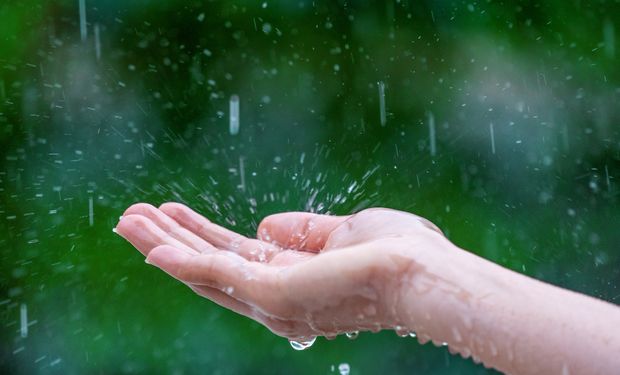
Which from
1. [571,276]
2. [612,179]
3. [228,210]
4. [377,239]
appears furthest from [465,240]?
[377,239]

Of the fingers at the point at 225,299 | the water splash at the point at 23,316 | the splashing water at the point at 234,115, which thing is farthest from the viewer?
the splashing water at the point at 234,115

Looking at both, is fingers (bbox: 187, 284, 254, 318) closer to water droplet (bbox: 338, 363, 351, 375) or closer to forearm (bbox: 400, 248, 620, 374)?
forearm (bbox: 400, 248, 620, 374)

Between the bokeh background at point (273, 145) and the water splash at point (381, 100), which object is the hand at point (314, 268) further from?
the water splash at point (381, 100)

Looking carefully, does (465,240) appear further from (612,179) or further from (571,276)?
(612,179)

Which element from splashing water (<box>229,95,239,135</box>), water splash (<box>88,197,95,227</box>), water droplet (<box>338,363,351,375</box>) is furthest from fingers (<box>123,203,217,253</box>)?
water droplet (<box>338,363,351,375</box>)

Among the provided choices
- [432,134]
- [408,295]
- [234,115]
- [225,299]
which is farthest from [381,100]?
[408,295]

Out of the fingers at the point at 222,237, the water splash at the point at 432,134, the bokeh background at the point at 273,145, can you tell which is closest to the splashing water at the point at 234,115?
the bokeh background at the point at 273,145
